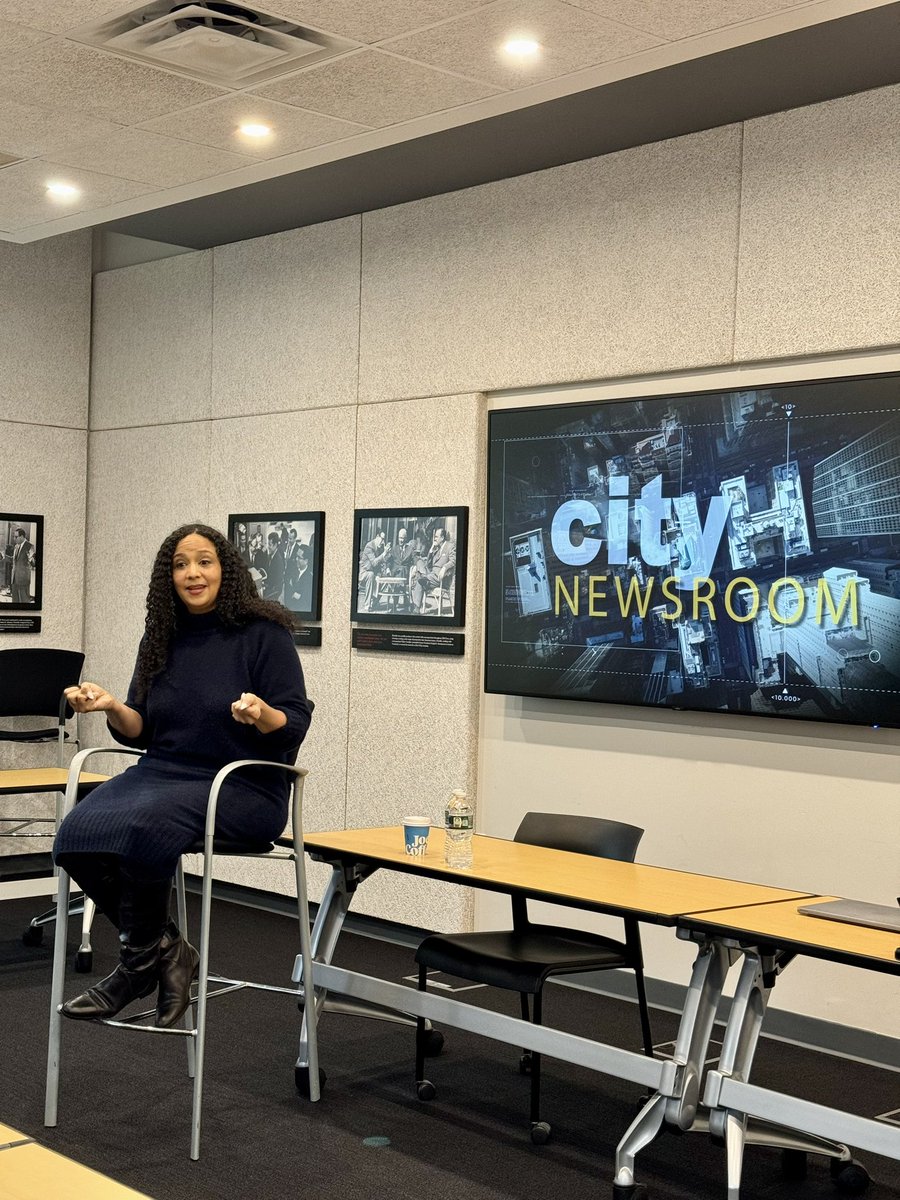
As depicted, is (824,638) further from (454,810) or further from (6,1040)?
(6,1040)

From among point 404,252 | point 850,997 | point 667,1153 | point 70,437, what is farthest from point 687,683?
point 70,437

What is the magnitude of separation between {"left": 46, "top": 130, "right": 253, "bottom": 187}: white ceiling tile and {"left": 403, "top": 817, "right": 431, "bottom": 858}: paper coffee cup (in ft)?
8.63

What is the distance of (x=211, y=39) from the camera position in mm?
4016

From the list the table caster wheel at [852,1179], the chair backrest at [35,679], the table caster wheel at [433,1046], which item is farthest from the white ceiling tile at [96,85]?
the table caster wheel at [852,1179]

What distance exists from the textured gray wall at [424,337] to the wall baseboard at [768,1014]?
14cm

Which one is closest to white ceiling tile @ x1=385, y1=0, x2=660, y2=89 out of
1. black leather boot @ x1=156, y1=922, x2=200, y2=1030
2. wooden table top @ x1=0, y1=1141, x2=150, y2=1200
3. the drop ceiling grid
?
the drop ceiling grid

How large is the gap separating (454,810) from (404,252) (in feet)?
10.3

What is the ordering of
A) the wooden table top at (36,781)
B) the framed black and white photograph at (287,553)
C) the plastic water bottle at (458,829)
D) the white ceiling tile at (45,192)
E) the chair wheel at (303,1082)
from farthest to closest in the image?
the framed black and white photograph at (287,553)
the white ceiling tile at (45,192)
the wooden table top at (36,781)
the chair wheel at (303,1082)
the plastic water bottle at (458,829)

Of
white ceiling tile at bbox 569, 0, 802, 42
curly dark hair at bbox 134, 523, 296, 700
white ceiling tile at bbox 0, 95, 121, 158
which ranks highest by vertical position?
white ceiling tile at bbox 0, 95, 121, 158

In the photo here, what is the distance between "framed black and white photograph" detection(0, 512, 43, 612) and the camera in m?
7.52

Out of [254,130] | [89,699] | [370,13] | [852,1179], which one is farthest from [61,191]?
[852,1179]

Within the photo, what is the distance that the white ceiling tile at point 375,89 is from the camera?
4.15m

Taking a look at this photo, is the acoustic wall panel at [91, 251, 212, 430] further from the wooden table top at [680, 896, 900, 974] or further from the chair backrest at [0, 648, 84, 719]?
the wooden table top at [680, 896, 900, 974]

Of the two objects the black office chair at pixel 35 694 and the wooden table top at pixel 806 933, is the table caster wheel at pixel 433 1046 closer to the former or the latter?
the wooden table top at pixel 806 933
